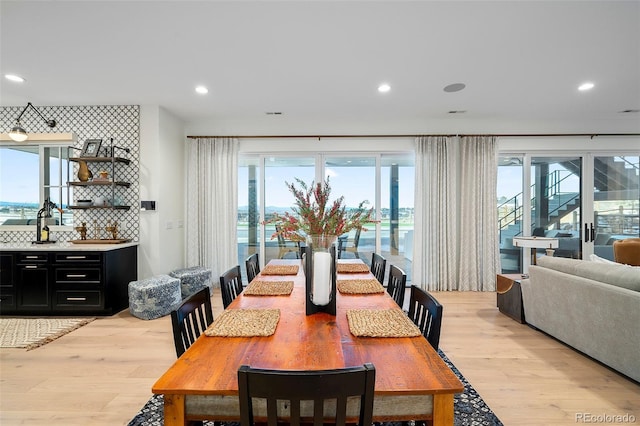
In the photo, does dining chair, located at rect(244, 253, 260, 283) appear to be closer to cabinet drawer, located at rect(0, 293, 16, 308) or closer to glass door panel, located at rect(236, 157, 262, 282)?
glass door panel, located at rect(236, 157, 262, 282)

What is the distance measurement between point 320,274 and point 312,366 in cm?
55

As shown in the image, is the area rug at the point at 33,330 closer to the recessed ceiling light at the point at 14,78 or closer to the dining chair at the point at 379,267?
the recessed ceiling light at the point at 14,78

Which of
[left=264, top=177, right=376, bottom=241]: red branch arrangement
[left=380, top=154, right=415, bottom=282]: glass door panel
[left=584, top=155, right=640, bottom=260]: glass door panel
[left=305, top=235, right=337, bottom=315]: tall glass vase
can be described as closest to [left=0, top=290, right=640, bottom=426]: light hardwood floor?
[left=305, top=235, right=337, bottom=315]: tall glass vase

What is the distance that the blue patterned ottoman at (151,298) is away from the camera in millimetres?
3465

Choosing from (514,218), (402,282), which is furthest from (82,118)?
(514,218)

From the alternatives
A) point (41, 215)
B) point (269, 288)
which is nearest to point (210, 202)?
point (41, 215)

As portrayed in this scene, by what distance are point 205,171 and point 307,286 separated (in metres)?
3.82

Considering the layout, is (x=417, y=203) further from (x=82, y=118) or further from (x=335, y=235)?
(x=82, y=118)

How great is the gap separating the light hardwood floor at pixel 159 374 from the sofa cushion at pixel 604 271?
2.31 ft

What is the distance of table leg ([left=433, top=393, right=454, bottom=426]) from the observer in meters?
0.92

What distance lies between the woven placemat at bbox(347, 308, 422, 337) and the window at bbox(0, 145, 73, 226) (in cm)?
464

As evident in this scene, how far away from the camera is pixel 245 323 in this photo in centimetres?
142

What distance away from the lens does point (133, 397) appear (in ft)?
6.72

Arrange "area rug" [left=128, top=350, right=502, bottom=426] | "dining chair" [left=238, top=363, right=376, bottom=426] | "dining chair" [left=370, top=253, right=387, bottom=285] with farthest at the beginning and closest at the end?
"dining chair" [left=370, top=253, right=387, bottom=285] → "area rug" [left=128, top=350, right=502, bottom=426] → "dining chair" [left=238, top=363, right=376, bottom=426]
